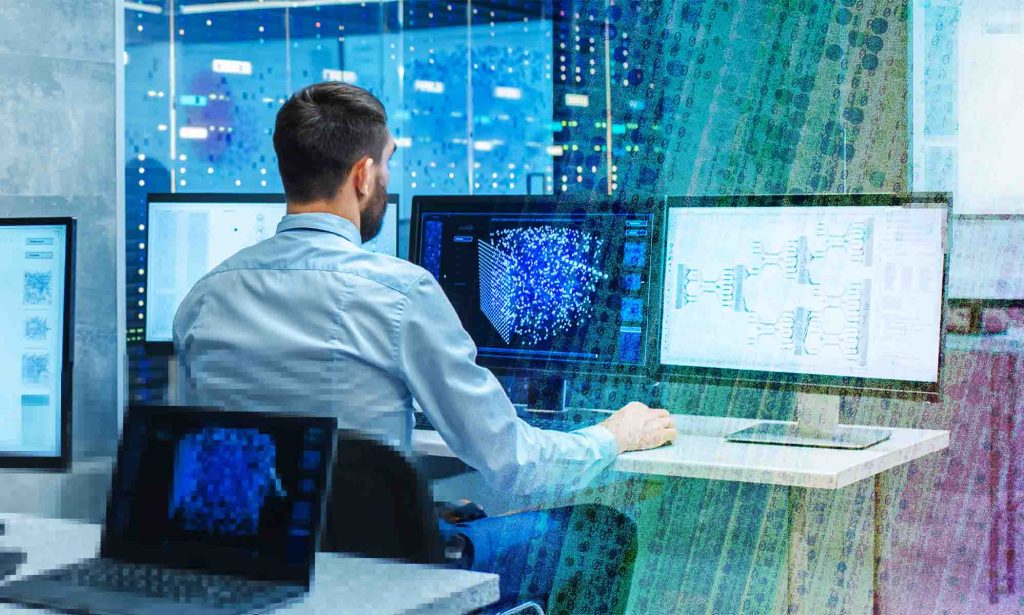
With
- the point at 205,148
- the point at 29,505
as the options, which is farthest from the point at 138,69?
the point at 29,505

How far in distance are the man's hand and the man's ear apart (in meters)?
0.58

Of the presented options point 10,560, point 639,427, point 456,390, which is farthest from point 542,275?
point 10,560

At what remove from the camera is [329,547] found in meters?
1.26

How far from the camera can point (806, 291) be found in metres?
2.12

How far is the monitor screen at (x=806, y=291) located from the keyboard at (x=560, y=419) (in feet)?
0.73

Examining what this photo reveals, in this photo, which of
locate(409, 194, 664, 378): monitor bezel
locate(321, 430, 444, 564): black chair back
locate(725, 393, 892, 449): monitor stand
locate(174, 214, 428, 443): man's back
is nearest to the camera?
locate(321, 430, 444, 564): black chair back

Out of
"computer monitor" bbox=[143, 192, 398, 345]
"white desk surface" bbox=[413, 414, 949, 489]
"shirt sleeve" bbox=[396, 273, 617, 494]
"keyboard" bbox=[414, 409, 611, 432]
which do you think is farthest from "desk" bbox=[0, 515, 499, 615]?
"computer monitor" bbox=[143, 192, 398, 345]

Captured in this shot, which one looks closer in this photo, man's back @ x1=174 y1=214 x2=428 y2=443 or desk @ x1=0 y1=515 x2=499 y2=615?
desk @ x1=0 y1=515 x2=499 y2=615

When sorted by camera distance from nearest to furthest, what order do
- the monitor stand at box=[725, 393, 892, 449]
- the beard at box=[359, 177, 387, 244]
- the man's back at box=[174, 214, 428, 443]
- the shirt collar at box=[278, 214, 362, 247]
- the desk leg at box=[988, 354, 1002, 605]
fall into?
1. the man's back at box=[174, 214, 428, 443]
2. the shirt collar at box=[278, 214, 362, 247]
3. the beard at box=[359, 177, 387, 244]
4. the monitor stand at box=[725, 393, 892, 449]
5. the desk leg at box=[988, 354, 1002, 605]

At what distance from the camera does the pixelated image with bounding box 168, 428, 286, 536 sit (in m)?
1.13

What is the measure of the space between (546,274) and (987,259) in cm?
156

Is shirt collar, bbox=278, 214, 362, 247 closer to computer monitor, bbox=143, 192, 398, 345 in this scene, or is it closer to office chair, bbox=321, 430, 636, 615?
office chair, bbox=321, 430, 636, 615

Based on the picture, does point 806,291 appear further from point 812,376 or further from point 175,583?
point 175,583

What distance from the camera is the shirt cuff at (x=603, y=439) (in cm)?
190
